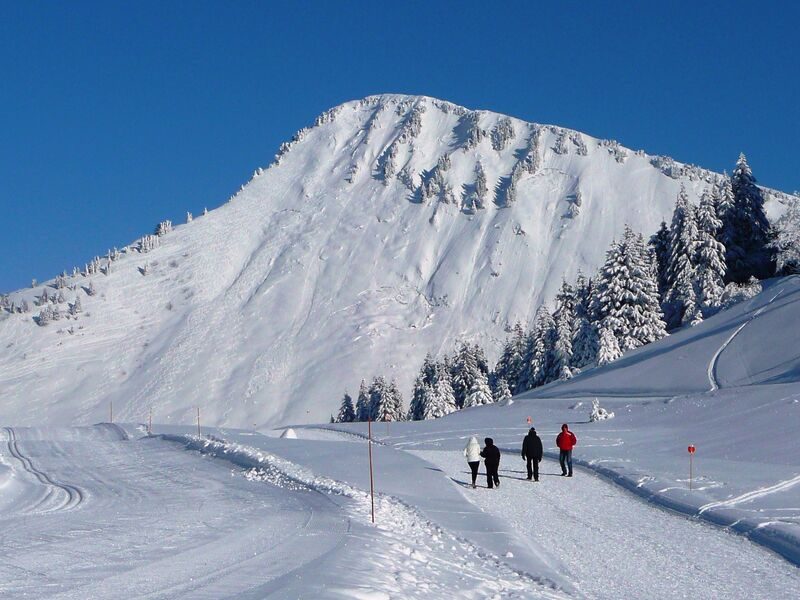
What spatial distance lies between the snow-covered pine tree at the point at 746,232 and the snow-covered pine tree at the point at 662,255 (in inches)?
186

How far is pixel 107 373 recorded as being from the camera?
576 ft

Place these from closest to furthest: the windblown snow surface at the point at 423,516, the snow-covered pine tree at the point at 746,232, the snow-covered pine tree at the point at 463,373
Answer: the windblown snow surface at the point at 423,516 → the snow-covered pine tree at the point at 746,232 → the snow-covered pine tree at the point at 463,373

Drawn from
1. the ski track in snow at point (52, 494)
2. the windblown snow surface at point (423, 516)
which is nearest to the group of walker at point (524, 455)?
the windblown snow surface at point (423, 516)

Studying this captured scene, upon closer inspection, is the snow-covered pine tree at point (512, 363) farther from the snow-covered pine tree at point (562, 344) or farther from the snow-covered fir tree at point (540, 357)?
the snow-covered pine tree at point (562, 344)

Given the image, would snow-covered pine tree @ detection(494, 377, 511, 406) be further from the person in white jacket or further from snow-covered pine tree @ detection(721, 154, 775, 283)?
the person in white jacket

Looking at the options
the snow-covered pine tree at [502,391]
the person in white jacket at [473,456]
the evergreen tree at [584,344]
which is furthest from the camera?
the snow-covered pine tree at [502,391]

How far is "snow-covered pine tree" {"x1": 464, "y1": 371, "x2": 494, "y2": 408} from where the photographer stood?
223 ft

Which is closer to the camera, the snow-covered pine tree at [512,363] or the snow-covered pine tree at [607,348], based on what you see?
the snow-covered pine tree at [607,348]

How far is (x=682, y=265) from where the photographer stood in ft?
199

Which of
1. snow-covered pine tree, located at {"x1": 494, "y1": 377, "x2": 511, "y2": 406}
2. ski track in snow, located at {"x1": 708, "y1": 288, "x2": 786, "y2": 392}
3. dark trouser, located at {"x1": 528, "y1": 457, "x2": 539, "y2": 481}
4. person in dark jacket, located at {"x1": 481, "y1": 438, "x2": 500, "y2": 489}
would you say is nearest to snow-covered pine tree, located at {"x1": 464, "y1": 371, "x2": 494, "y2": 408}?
snow-covered pine tree, located at {"x1": 494, "y1": 377, "x2": 511, "y2": 406}

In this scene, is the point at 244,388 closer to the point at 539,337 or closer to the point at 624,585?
the point at 539,337

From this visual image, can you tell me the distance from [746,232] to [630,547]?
58176 mm

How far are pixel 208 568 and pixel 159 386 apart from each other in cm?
15935

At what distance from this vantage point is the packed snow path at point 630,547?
11.2 metres
